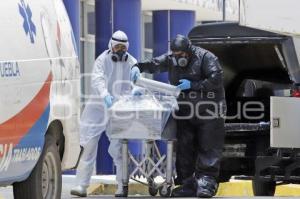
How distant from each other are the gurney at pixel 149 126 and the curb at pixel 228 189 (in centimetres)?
220

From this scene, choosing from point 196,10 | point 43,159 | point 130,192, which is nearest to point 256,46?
point 130,192

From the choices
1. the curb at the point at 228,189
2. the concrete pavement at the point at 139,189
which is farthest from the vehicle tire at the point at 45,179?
the curb at the point at 228,189

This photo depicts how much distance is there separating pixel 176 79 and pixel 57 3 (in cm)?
189

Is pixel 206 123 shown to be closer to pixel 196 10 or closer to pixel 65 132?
pixel 65 132

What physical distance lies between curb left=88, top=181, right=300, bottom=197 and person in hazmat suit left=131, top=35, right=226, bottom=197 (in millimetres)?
2208

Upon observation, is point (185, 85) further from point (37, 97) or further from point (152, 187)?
point (37, 97)

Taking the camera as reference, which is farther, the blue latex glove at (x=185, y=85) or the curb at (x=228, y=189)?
the curb at (x=228, y=189)

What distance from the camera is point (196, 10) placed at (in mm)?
25844

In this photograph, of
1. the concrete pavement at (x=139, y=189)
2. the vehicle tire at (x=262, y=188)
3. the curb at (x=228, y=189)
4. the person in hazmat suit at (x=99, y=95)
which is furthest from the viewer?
the curb at (x=228, y=189)

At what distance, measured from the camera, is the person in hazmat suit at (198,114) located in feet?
35.5

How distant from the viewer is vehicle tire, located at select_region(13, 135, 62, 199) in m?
8.61

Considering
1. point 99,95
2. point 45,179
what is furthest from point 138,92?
point 45,179

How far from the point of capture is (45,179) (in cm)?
902

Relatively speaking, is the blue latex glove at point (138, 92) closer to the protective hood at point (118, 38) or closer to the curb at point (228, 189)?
the protective hood at point (118, 38)
